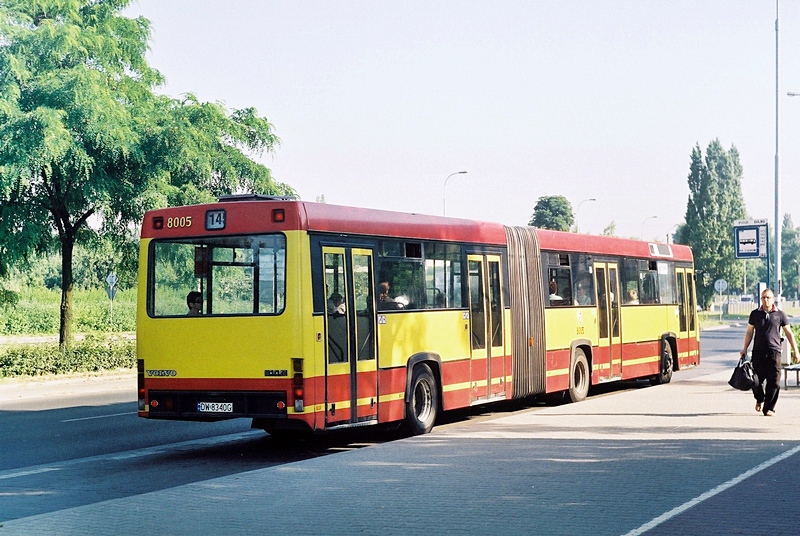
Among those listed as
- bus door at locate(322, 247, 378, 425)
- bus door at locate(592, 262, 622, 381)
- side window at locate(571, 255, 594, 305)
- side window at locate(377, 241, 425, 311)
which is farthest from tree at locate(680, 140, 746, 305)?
bus door at locate(322, 247, 378, 425)

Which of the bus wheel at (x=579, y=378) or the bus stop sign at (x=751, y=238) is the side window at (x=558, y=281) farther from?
the bus stop sign at (x=751, y=238)

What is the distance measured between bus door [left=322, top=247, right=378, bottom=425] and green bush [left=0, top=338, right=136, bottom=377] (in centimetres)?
1479

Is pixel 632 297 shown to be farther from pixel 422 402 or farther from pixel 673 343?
pixel 422 402

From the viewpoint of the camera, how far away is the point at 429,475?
10797 millimetres

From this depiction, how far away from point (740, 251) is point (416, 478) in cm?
1818

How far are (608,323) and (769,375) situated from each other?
5.96 m

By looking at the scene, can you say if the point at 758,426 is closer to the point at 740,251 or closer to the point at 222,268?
the point at 222,268

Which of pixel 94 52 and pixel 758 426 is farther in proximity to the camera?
pixel 94 52

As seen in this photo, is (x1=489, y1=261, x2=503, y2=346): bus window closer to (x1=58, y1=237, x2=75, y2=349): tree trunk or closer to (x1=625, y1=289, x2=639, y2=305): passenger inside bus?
(x1=625, y1=289, x2=639, y2=305): passenger inside bus

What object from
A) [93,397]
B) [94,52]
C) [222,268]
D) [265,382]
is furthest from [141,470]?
[94,52]

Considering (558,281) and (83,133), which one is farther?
(83,133)

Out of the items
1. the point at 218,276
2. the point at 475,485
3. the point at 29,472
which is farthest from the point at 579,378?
the point at 29,472

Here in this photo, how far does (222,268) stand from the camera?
13.5 metres

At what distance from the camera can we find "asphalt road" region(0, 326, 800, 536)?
848 cm
